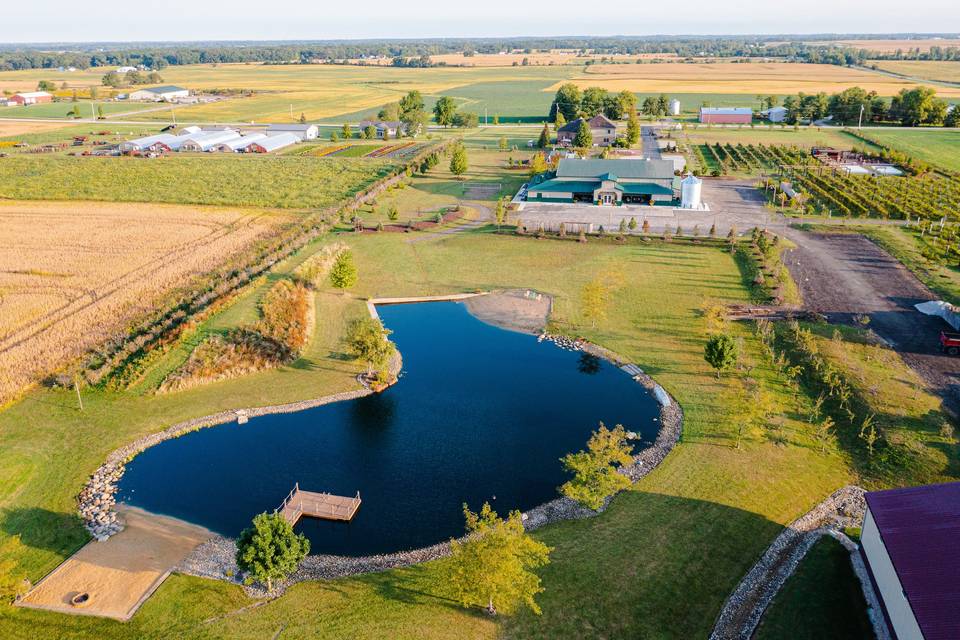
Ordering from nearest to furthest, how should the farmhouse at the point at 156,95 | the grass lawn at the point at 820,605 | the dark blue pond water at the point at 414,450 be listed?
1. the grass lawn at the point at 820,605
2. the dark blue pond water at the point at 414,450
3. the farmhouse at the point at 156,95

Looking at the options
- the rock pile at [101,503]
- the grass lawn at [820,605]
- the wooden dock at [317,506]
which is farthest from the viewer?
the wooden dock at [317,506]

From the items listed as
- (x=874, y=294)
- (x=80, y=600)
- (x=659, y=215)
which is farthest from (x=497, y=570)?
(x=659, y=215)

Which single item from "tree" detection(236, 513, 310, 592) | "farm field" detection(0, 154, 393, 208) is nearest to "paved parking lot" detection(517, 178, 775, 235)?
"farm field" detection(0, 154, 393, 208)

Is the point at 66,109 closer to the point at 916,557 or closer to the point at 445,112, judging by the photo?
the point at 445,112

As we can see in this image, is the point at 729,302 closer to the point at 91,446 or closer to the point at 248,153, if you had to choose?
the point at 91,446

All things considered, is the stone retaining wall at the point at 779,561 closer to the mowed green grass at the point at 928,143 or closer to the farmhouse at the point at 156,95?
the mowed green grass at the point at 928,143

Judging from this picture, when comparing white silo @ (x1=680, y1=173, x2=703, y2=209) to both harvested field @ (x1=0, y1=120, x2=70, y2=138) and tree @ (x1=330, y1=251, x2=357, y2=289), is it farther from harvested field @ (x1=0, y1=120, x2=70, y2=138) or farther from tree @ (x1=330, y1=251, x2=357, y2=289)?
harvested field @ (x1=0, y1=120, x2=70, y2=138)

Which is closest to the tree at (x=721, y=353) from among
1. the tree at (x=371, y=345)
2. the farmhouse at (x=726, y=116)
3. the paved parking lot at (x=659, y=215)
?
the tree at (x=371, y=345)
